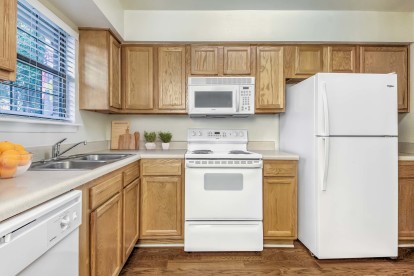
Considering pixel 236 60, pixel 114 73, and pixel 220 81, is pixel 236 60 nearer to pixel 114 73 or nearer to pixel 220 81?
pixel 220 81

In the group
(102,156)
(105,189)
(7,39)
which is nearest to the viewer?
(7,39)

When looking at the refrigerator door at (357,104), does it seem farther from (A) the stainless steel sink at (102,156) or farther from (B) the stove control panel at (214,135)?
(A) the stainless steel sink at (102,156)

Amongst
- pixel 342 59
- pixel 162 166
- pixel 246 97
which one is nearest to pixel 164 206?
pixel 162 166

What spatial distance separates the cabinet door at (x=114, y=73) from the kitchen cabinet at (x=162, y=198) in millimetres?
708

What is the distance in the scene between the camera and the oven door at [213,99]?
108 inches

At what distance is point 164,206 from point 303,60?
81.7 inches

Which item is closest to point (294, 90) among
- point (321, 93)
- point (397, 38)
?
point (321, 93)

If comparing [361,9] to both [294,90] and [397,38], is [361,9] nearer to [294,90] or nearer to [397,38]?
[397,38]

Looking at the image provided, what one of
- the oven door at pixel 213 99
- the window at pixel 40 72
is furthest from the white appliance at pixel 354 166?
the window at pixel 40 72

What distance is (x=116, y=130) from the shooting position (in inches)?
121

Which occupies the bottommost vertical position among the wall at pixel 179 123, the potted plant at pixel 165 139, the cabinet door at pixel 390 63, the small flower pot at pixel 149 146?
the small flower pot at pixel 149 146

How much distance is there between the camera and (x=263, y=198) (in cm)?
250

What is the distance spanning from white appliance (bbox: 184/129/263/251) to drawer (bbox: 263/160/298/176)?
105 mm

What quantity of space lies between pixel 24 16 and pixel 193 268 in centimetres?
220
